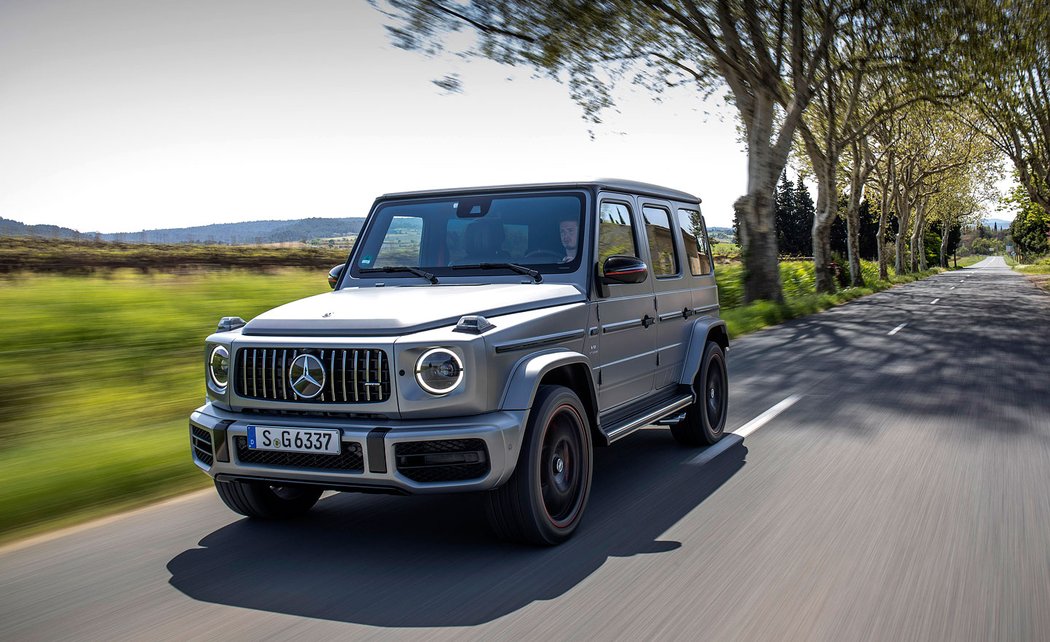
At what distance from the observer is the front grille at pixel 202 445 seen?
4332 mm

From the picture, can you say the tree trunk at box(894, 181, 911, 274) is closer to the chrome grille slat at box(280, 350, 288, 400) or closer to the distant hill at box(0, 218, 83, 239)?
the distant hill at box(0, 218, 83, 239)

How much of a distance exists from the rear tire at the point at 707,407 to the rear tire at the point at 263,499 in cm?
287

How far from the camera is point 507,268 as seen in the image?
16.8 feet

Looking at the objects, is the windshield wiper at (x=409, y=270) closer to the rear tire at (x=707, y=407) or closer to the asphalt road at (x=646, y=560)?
the asphalt road at (x=646, y=560)

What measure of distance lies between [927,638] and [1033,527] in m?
1.80

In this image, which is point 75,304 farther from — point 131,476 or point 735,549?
point 735,549

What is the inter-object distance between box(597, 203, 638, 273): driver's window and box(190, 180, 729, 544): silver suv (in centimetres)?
2

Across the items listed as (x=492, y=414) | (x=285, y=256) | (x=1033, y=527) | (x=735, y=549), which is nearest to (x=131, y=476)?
(x=492, y=414)

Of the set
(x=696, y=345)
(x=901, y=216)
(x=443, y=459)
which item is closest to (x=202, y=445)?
(x=443, y=459)

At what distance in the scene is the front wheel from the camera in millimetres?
4094

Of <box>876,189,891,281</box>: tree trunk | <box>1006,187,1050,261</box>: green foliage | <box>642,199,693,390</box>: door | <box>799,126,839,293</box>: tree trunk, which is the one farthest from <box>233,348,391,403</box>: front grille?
<box>1006,187,1050,261</box>: green foliage

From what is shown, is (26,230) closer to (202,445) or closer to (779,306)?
(202,445)

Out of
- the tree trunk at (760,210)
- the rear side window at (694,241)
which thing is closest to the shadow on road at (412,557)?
the rear side window at (694,241)

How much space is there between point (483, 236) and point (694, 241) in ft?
7.90
